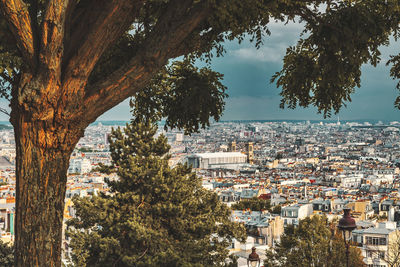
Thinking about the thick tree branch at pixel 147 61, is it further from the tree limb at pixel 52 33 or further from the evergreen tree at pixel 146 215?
the evergreen tree at pixel 146 215

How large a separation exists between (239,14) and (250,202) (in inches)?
1643

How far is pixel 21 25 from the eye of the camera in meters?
2.09

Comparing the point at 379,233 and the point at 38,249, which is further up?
the point at 38,249

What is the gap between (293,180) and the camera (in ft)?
226

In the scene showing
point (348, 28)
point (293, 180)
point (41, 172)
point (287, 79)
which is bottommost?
point (293, 180)

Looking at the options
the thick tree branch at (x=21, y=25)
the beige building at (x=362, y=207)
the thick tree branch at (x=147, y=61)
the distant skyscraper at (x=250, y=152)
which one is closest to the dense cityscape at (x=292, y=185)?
the beige building at (x=362, y=207)

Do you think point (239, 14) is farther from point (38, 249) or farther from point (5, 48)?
point (38, 249)

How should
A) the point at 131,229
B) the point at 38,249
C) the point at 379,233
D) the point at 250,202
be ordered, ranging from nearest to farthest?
the point at 38,249
the point at 131,229
the point at 379,233
the point at 250,202

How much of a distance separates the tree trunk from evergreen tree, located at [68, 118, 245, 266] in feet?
20.5

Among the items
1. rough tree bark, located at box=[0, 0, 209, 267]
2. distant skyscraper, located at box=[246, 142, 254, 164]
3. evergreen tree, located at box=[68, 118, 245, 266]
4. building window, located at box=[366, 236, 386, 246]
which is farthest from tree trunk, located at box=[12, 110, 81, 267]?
distant skyscraper, located at box=[246, 142, 254, 164]

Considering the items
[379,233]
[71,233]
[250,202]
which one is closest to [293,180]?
[250,202]

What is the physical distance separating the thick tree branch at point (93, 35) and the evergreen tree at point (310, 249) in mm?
11278

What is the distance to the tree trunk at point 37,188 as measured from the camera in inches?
85.0

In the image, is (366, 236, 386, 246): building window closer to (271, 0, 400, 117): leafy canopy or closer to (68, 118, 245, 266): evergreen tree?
(68, 118, 245, 266): evergreen tree
